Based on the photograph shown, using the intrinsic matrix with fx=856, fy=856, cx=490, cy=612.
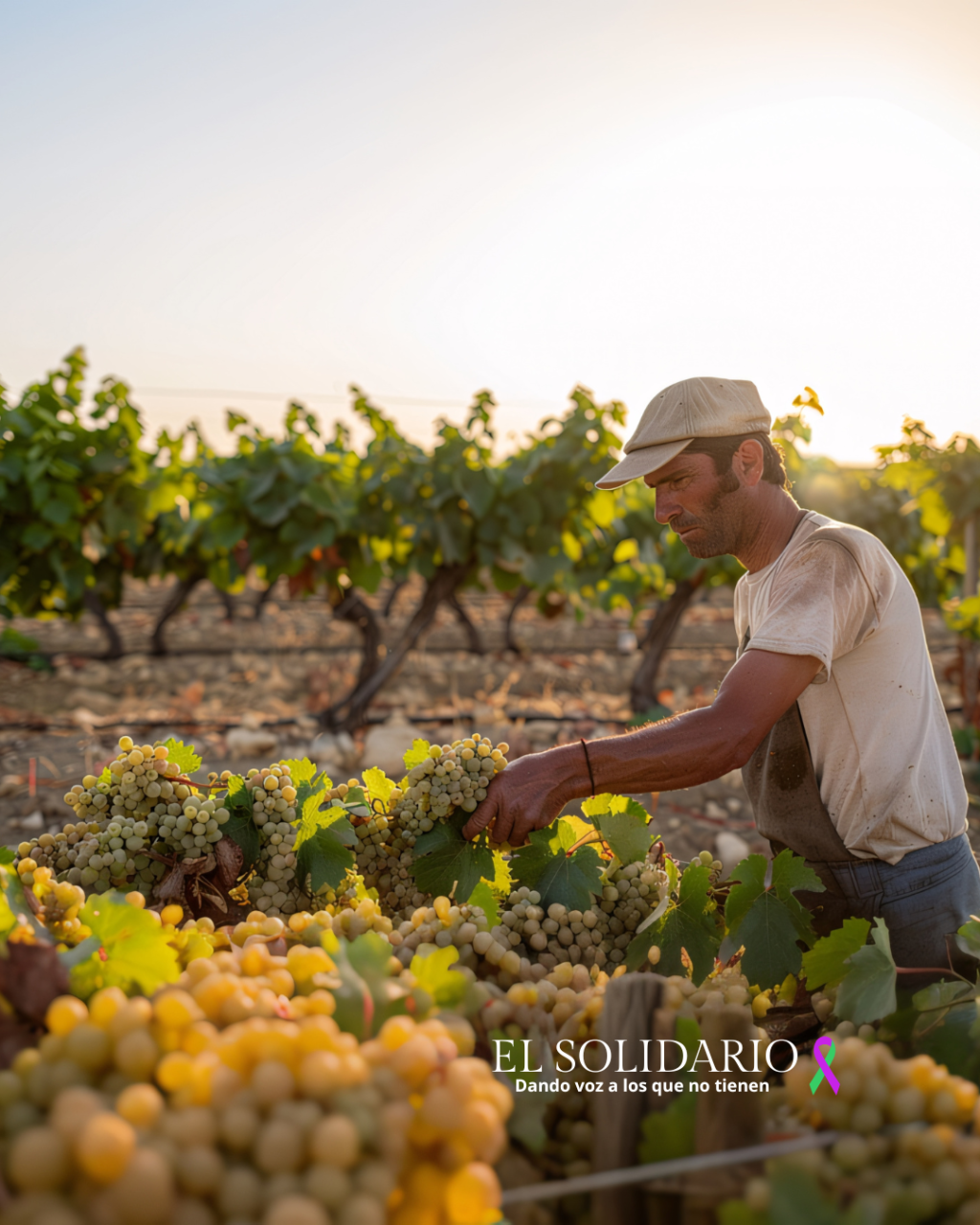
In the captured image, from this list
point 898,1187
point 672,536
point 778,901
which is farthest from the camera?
point 672,536

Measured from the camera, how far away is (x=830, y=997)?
142 cm

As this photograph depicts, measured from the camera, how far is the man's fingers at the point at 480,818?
1626 millimetres

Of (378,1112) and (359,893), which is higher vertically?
(378,1112)

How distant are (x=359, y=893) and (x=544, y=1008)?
0.55 meters

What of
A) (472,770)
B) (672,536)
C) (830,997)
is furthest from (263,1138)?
(672,536)

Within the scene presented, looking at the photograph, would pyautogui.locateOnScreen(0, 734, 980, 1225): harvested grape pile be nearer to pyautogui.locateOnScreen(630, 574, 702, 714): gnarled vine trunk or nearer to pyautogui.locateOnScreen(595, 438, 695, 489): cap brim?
pyautogui.locateOnScreen(595, 438, 695, 489): cap brim

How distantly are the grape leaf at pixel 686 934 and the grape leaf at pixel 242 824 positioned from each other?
2.45 feet

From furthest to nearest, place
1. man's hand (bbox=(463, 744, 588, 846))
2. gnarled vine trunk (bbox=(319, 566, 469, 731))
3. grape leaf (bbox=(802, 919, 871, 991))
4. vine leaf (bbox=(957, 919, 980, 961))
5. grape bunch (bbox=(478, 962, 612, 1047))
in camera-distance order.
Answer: gnarled vine trunk (bbox=(319, 566, 469, 731)), man's hand (bbox=(463, 744, 588, 846)), grape leaf (bbox=(802, 919, 871, 991)), vine leaf (bbox=(957, 919, 980, 961)), grape bunch (bbox=(478, 962, 612, 1047))

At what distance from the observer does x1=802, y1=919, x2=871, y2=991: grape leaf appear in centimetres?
139

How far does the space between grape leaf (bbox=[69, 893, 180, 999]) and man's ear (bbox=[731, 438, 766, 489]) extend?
151 cm

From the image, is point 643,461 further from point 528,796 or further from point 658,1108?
point 658,1108

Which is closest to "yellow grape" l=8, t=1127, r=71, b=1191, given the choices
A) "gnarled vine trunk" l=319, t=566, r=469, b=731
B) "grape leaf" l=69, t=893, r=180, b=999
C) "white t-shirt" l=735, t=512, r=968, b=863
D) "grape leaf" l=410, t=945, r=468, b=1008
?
"grape leaf" l=69, t=893, r=180, b=999

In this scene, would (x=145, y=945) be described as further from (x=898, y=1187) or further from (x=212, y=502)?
(x=212, y=502)

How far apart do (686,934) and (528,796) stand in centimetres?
39
